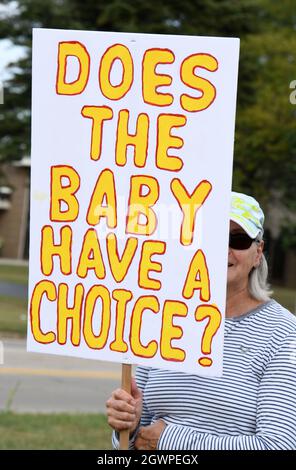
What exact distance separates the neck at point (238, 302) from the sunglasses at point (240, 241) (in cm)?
13

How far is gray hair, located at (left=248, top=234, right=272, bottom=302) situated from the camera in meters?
2.51

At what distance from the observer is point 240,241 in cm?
249

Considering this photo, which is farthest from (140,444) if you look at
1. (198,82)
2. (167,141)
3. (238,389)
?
(198,82)

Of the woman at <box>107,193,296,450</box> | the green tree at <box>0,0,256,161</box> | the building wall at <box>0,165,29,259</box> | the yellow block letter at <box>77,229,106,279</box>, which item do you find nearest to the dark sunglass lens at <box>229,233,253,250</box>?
the woman at <box>107,193,296,450</box>

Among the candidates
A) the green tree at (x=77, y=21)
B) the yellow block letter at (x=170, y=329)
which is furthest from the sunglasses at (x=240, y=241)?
the green tree at (x=77, y=21)

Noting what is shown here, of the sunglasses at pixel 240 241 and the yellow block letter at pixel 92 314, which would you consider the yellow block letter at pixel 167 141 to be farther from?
the yellow block letter at pixel 92 314

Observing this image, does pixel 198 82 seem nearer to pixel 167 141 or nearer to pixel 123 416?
pixel 167 141

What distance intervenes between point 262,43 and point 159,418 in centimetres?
1975

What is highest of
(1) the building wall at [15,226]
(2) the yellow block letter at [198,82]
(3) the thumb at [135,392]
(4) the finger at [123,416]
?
(2) the yellow block letter at [198,82]

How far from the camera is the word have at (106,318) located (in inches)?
94.2

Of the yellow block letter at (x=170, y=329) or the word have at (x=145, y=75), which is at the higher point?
the word have at (x=145, y=75)

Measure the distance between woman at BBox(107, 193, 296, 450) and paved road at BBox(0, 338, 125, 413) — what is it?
225 inches

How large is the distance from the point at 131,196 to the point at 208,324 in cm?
42

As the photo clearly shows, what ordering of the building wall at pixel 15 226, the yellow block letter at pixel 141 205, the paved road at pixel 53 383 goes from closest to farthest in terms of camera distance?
1. the yellow block letter at pixel 141 205
2. the paved road at pixel 53 383
3. the building wall at pixel 15 226
